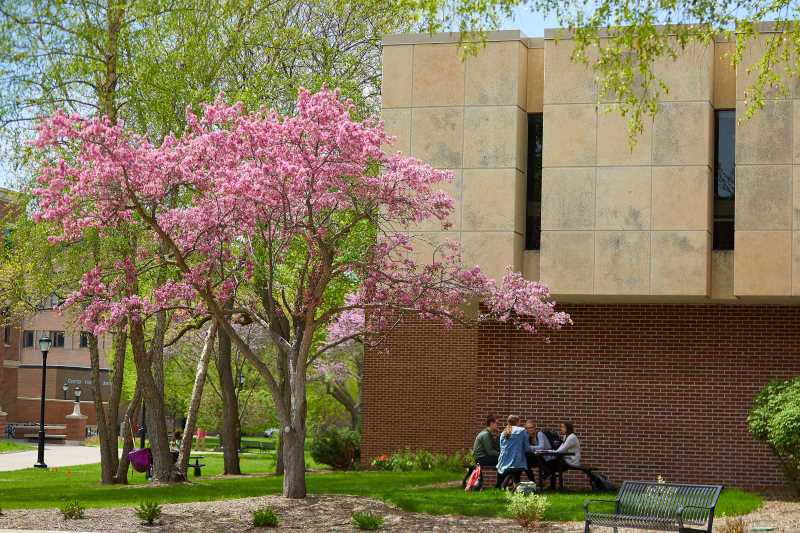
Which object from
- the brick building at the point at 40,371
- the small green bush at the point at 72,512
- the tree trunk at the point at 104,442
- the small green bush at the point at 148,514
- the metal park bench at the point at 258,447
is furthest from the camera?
the brick building at the point at 40,371

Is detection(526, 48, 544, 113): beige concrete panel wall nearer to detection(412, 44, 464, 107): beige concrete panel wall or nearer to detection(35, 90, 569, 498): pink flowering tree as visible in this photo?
detection(412, 44, 464, 107): beige concrete panel wall

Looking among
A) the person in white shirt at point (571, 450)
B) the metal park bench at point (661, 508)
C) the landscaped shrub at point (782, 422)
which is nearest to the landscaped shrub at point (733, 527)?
the metal park bench at point (661, 508)

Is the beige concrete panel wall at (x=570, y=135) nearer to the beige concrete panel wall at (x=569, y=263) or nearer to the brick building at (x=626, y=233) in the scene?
the brick building at (x=626, y=233)

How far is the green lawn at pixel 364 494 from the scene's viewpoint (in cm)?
1762

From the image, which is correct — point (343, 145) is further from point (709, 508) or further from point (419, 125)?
point (709, 508)

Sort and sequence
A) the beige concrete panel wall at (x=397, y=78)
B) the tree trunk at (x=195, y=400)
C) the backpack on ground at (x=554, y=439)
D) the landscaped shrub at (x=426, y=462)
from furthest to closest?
the landscaped shrub at (x=426, y=462) < the tree trunk at (x=195, y=400) < the beige concrete panel wall at (x=397, y=78) < the backpack on ground at (x=554, y=439)

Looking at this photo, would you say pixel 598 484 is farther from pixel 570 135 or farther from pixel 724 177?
pixel 570 135

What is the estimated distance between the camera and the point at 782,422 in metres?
19.8

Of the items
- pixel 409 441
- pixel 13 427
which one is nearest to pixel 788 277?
pixel 409 441

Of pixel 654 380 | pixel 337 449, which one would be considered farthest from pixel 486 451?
pixel 337 449

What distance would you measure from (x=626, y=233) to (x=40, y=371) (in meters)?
73.5

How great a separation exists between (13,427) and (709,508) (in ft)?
186

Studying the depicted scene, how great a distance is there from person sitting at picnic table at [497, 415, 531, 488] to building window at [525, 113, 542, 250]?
4578 mm

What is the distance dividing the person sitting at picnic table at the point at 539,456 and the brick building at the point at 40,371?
1748 inches
